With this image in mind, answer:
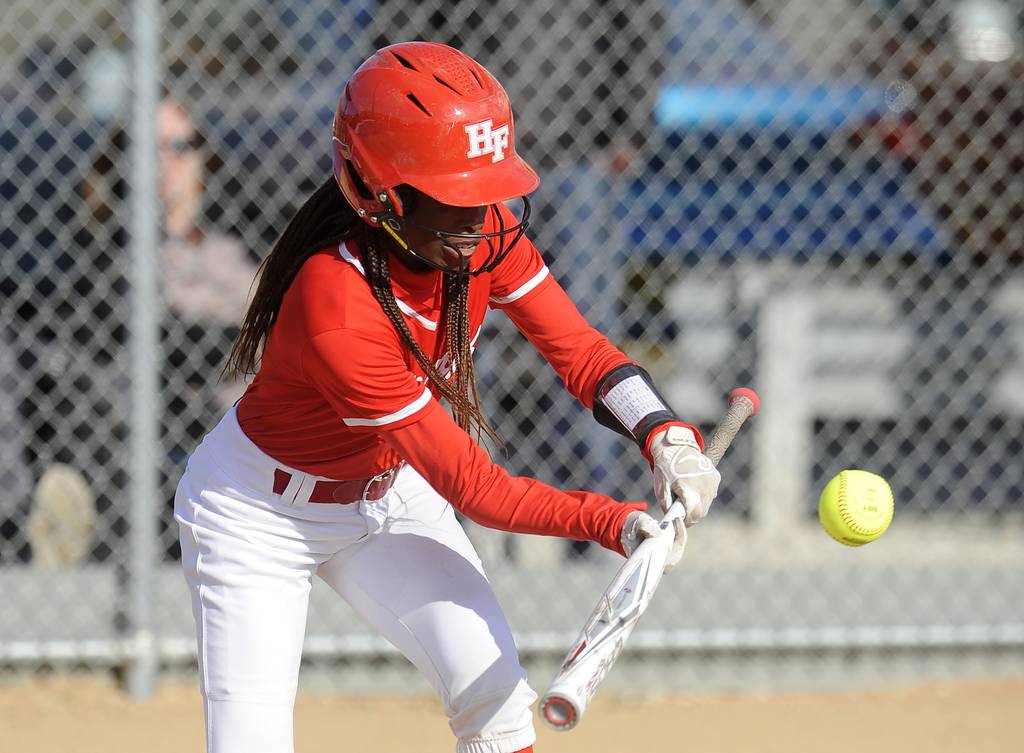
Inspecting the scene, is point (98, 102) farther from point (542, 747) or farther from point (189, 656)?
point (542, 747)

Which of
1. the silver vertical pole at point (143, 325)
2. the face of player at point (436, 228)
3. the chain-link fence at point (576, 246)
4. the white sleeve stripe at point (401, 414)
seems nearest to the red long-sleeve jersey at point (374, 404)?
the white sleeve stripe at point (401, 414)

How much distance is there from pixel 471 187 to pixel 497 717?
3.43 ft

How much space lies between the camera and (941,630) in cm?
469

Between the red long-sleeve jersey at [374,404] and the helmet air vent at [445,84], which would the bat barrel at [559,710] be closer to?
the red long-sleeve jersey at [374,404]

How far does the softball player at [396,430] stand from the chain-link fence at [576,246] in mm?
1807

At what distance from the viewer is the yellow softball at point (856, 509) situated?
2654 mm

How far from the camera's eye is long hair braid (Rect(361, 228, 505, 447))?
2.52 m

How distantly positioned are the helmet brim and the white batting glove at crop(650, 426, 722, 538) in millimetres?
565

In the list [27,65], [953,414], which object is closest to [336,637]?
[27,65]

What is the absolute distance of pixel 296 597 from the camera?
270 cm

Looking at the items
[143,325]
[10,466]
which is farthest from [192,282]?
[10,466]

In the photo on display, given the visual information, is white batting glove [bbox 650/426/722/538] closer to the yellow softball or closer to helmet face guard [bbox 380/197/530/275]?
the yellow softball

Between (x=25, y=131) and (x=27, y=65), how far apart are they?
15.1 inches

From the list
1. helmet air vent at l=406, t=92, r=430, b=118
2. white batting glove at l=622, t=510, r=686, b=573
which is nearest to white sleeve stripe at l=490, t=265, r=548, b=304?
helmet air vent at l=406, t=92, r=430, b=118
